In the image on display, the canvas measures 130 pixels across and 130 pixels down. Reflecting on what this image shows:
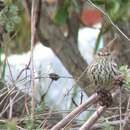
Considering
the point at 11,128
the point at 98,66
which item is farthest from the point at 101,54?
the point at 11,128

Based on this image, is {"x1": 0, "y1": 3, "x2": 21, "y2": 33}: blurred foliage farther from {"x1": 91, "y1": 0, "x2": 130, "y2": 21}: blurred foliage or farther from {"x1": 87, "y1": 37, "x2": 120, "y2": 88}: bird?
{"x1": 91, "y1": 0, "x2": 130, "y2": 21}: blurred foliage

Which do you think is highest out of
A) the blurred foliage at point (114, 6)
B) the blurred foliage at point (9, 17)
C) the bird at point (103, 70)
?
the blurred foliage at point (114, 6)

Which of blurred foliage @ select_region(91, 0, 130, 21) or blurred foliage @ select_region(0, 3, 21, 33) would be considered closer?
blurred foliage @ select_region(0, 3, 21, 33)

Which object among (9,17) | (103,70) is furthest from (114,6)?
(103,70)

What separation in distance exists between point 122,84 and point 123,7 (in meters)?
0.87

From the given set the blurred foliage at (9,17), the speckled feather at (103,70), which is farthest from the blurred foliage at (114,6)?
the speckled feather at (103,70)

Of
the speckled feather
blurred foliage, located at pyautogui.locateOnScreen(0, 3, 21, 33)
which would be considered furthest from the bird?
blurred foliage, located at pyautogui.locateOnScreen(0, 3, 21, 33)

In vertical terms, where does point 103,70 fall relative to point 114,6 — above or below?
below

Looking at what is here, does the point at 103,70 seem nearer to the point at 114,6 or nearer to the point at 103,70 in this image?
the point at 103,70

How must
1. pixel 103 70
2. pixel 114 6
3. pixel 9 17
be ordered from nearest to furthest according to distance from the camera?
pixel 103 70 < pixel 9 17 < pixel 114 6

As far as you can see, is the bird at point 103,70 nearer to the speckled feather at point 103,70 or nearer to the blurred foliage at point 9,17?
the speckled feather at point 103,70

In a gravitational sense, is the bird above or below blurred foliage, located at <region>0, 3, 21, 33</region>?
below

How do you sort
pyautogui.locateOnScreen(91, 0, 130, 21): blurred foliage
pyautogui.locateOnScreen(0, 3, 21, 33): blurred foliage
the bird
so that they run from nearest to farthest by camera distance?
the bird
pyautogui.locateOnScreen(0, 3, 21, 33): blurred foliage
pyautogui.locateOnScreen(91, 0, 130, 21): blurred foliage

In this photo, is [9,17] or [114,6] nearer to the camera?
[9,17]
